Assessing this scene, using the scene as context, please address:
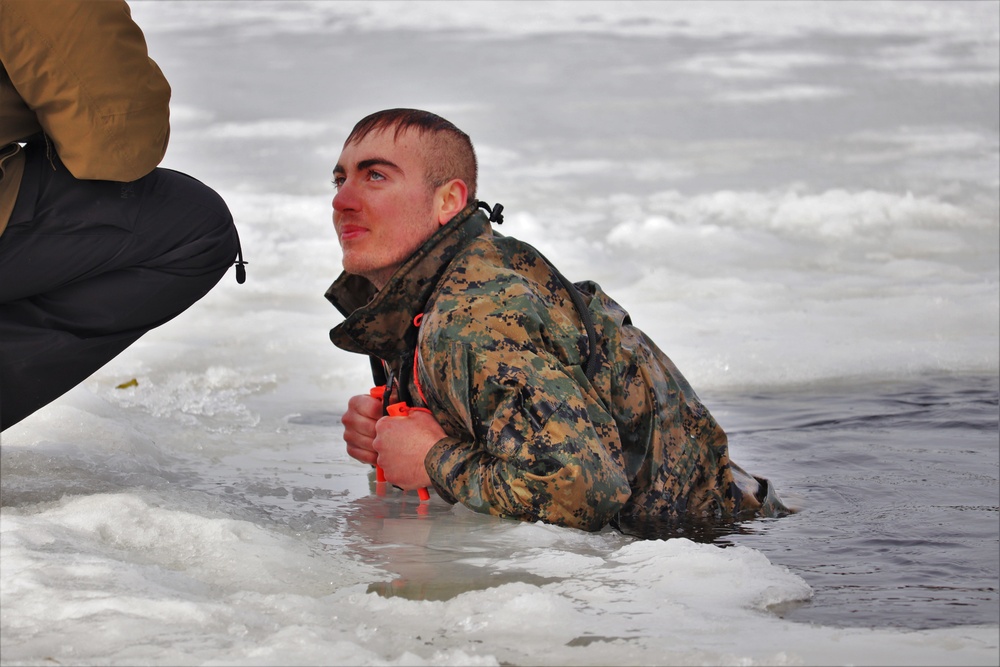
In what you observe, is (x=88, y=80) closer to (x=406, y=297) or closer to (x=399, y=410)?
(x=406, y=297)

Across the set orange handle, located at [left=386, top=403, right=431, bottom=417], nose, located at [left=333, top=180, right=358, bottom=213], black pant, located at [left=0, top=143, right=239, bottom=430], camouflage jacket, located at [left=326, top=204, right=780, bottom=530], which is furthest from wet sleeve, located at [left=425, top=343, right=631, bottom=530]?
black pant, located at [left=0, top=143, right=239, bottom=430]

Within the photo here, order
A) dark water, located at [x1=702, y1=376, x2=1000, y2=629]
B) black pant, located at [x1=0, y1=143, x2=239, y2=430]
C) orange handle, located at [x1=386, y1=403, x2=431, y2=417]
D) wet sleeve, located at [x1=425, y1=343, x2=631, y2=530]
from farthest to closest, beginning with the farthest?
orange handle, located at [x1=386, y1=403, x2=431, y2=417] → black pant, located at [x1=0, y1=143, x2=239, y2=430] → wet sleeve, located at [x1=425, y1=343, x2=631, y2=530] → dark water, located at [x1=702, y1=376, x2=1000, y2=629]

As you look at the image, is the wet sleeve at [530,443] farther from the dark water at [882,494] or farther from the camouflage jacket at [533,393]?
the dark water at [882,494]

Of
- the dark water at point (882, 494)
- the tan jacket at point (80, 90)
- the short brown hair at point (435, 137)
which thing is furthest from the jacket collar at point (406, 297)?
the dark water at point (882, 494)

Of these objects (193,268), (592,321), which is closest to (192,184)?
(193,268)

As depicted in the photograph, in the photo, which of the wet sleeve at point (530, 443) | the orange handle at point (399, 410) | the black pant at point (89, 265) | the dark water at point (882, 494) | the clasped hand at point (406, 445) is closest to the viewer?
the dark water at point (882, 494)

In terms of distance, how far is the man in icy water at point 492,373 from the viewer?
106 inches

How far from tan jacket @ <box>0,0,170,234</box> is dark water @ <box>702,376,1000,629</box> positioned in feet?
5.92

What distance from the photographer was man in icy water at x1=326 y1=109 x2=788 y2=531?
2.70m

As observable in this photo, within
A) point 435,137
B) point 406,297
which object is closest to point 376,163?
point 435,137

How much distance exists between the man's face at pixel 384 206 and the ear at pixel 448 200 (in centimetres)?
2

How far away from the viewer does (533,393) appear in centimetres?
267

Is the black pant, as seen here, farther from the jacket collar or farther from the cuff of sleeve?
the cuff of sleeve

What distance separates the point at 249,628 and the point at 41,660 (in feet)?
1.15
